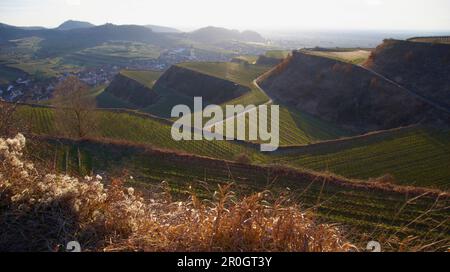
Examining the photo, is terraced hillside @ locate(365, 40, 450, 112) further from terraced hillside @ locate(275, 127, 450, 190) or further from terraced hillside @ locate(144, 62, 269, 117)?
terraced hillside @ locate(144, 62, 269, 117)

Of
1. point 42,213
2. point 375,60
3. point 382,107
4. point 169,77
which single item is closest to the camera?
point 42,213

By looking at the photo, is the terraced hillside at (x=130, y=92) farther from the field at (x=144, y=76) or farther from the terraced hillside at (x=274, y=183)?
the terraced hillside at (x=274, y=183)

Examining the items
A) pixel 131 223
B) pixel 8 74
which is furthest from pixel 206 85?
pixel 8 74

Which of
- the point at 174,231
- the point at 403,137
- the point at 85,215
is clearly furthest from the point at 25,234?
the point at 403,137

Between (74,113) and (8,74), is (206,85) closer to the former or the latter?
(74,113)

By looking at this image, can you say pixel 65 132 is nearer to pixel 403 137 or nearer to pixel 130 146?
pixel 130 146

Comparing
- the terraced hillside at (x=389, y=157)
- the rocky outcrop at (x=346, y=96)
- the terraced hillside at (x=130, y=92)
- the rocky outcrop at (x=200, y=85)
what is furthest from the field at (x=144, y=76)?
the terraced hillside at (x=389, y=157)
